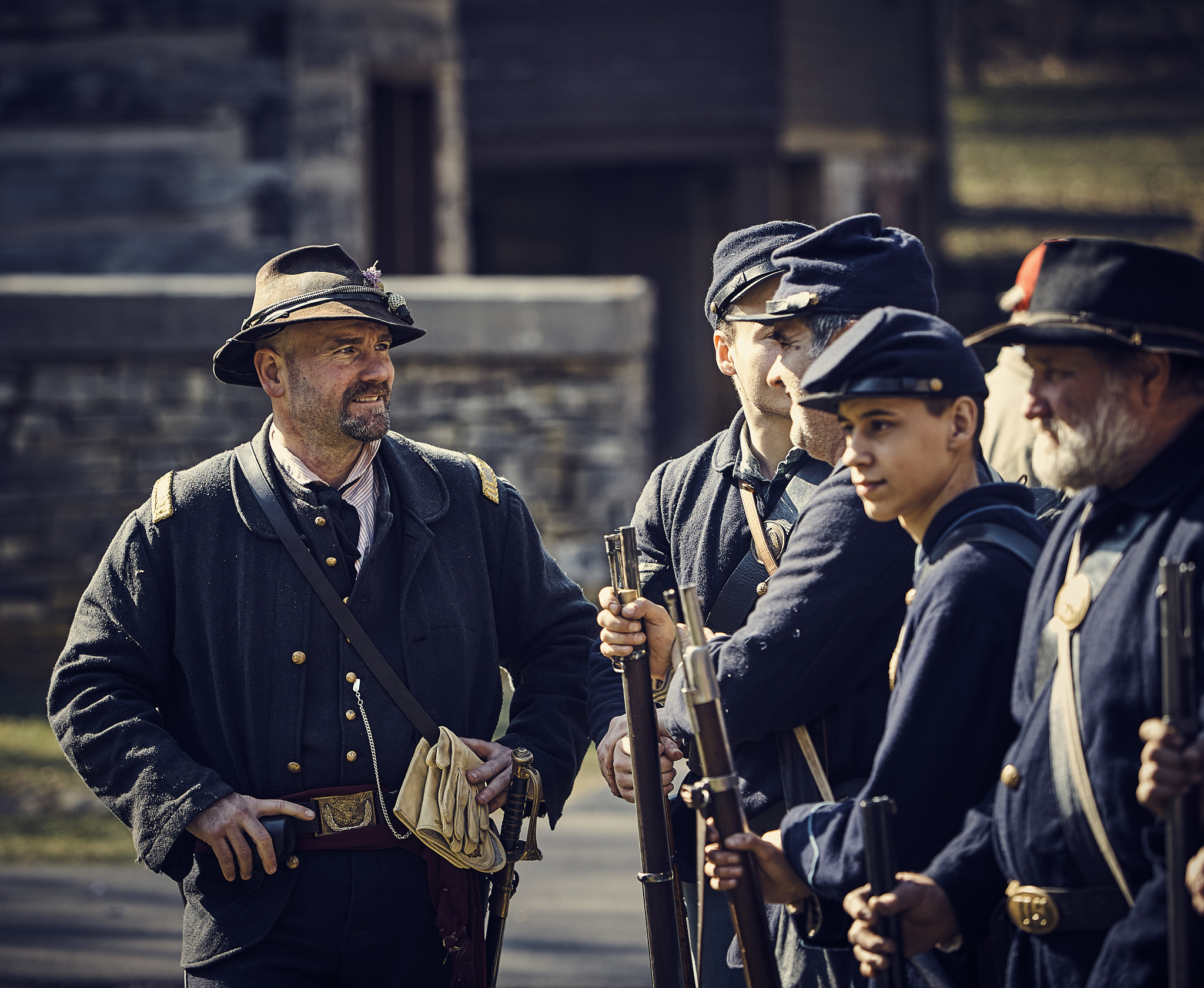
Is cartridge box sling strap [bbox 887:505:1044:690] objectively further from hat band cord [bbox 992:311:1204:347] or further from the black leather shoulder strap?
the black leather shoulder strap

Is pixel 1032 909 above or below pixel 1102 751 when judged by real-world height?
below

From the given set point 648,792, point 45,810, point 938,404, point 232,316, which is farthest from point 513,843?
point 232,316

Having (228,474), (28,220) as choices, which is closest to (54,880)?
(228,474)

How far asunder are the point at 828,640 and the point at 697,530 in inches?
22.7

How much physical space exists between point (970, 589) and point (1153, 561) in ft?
0.99

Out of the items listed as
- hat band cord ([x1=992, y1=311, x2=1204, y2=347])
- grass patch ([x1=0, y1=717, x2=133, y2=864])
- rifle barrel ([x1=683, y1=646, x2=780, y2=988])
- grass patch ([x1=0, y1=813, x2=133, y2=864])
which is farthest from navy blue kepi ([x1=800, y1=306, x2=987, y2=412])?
grass patch ([x1=0, y1=717, x2=133, y2=864])

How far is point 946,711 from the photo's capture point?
2.35 metres

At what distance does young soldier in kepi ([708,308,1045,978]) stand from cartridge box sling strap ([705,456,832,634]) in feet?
1.59

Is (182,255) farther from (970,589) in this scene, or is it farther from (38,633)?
(970,589)

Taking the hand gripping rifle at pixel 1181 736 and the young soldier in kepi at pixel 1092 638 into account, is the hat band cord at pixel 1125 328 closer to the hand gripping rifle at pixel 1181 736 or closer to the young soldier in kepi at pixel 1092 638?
the young soldier in kepi at pixel 1092 638

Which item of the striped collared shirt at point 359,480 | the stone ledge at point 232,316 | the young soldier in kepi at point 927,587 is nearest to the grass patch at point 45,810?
the stone ledge at point 232,316

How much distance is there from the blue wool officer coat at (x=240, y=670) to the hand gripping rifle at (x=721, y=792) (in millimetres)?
882

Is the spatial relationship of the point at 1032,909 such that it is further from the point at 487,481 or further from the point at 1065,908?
the point at 487,481

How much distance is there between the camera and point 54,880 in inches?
254
